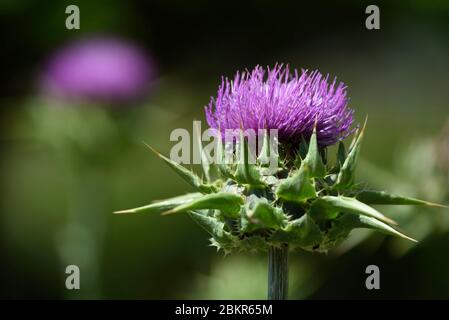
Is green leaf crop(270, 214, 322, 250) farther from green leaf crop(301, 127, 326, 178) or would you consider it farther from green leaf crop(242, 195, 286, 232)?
green leaf crop(301, 127, 326, 178)

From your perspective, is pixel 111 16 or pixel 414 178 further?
pixel 111 16

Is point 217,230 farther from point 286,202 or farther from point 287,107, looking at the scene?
point 287,107

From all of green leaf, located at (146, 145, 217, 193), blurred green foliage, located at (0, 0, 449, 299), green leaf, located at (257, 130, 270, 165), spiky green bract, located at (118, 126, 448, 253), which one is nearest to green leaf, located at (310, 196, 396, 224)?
spiky green bract, located at (118, 126, 448, 253)

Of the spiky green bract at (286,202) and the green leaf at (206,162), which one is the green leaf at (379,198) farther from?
the green leaf at (206,162)

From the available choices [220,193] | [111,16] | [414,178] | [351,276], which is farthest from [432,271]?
[111,16]

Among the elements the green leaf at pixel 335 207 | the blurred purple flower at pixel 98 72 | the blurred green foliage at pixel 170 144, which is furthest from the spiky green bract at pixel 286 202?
the blurred purple flower at pixel 98 72
